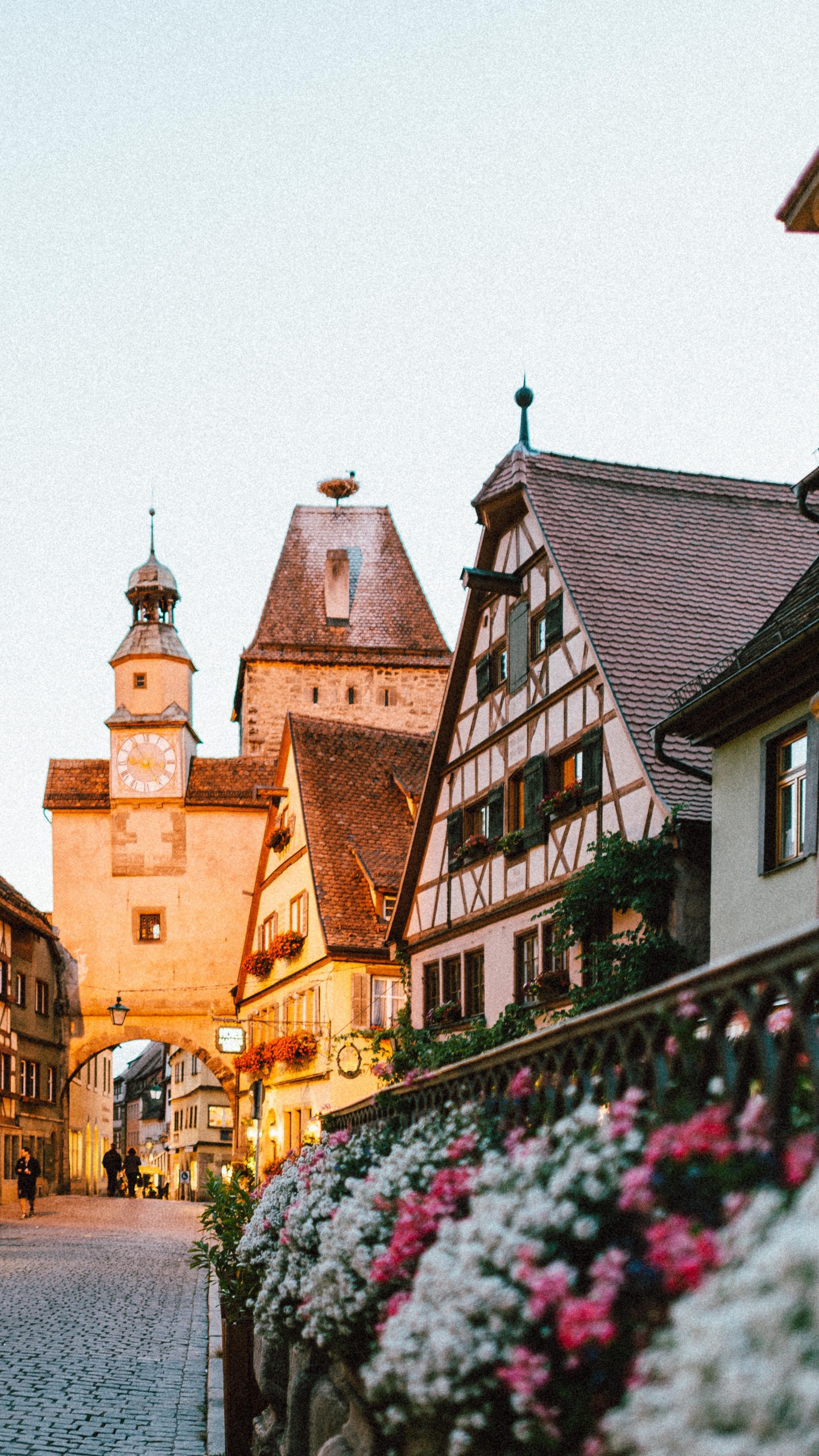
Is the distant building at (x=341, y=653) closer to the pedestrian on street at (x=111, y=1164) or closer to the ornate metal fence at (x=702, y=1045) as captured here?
the pedestrian on street at (x=111, y=1164)

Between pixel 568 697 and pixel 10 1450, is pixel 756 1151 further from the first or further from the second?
pixel 568 697

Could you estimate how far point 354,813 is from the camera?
116 feet

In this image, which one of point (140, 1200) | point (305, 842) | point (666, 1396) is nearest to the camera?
point (666, 1396)

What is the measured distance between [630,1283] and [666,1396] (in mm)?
879

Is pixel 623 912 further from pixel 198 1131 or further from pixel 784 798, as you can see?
pixel 198 1131

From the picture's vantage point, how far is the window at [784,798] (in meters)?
14.4

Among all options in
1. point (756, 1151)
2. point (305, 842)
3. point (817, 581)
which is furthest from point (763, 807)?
point (305, 842)

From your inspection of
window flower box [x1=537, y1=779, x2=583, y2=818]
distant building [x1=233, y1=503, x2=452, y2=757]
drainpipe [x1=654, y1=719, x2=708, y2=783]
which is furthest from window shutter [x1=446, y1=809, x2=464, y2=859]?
distant building [x1=233, y1=503, x2=452, y2=757]

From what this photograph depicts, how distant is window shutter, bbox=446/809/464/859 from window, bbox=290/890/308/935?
10448 millimetres

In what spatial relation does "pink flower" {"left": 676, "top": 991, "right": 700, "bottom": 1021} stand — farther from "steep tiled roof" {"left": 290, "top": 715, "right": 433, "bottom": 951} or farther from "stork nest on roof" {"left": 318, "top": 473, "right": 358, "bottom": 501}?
"stork nest on roof" {"left": 318, "top": 473, "right": 358, "bottom": 501}

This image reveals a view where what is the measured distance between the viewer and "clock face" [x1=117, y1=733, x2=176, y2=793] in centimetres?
4809

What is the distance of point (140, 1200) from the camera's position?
49.7 meters

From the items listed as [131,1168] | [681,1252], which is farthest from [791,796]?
[131,1168]

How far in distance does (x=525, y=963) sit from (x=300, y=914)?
14.3 metres
